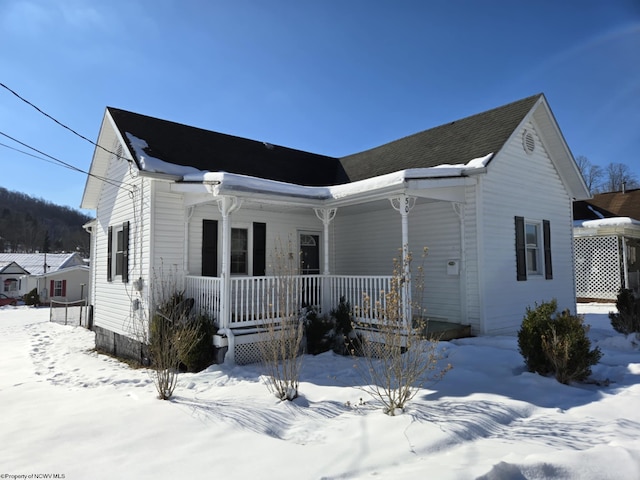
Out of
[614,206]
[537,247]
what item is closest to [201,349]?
[537,247]

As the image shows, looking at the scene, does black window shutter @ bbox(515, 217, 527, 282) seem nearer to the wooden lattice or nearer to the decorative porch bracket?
the decorative porch bracket

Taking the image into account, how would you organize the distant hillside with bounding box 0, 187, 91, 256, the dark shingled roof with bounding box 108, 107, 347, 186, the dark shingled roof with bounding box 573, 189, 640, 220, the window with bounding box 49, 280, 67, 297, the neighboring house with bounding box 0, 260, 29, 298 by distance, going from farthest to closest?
1. the distant hillside with bounding box 0, 187, 91, 256
2. the neighboring house with bounding box 0, 260, 29, 298
3. the window with bounding box 49, 280, 67, 297
4. the dark shingled roof with bounding box 573, 189, 640, 220
5. the dark shingled roof with bounding box 108, 107, 347, 186

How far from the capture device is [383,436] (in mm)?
3846

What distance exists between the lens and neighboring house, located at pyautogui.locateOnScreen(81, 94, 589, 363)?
7.91 m

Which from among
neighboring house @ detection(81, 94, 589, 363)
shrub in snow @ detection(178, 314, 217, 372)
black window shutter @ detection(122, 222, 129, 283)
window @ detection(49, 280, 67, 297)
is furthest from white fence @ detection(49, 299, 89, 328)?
window @ detection(49, 280, 67, 297)

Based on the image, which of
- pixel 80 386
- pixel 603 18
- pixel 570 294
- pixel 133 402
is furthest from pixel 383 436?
pixel 570 294

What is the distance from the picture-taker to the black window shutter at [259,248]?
32.3ft

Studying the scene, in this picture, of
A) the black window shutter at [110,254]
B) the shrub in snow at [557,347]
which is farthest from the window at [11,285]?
the shrub in snow at [557,347]

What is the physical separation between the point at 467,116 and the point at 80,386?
11.2 m

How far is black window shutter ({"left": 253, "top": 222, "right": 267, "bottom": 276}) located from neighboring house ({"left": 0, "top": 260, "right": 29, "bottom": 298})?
38826 millimetres

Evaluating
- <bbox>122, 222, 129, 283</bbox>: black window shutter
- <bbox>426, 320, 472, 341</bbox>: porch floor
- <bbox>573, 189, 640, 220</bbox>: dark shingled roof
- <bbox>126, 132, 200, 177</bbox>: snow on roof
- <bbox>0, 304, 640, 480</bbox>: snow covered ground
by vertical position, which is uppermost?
<bbox>573, 189, 640, 220</bbox>: dark shingled roof

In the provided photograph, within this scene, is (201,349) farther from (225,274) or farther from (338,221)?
(338,221)

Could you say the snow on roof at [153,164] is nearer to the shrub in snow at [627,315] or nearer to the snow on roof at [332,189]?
the snow on roof at [332,189]

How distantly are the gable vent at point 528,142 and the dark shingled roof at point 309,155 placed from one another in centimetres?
68
